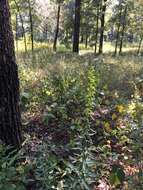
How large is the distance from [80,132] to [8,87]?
1129 mm

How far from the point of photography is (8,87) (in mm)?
3643

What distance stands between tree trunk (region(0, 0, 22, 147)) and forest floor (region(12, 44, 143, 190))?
229mm

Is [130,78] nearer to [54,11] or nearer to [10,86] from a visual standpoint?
[10,86]

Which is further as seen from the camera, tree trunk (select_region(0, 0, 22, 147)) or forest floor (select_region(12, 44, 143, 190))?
tree trunk (select_region(0, 0, 22, 147))

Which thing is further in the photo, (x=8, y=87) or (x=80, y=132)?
(x=80, y=132)

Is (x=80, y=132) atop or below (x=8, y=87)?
below

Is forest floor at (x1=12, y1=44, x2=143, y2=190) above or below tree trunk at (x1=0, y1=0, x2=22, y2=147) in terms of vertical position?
below

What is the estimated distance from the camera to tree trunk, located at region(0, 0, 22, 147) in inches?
140

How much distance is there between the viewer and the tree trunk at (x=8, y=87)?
11.6 feet

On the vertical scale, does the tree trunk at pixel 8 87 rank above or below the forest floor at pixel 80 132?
above

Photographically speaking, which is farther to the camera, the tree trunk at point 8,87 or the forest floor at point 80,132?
the tree trunk at point 8,87

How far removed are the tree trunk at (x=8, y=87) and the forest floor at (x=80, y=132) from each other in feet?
0.75

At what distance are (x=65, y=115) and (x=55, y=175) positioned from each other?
1.61 m

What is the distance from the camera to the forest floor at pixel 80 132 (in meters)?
3.29
